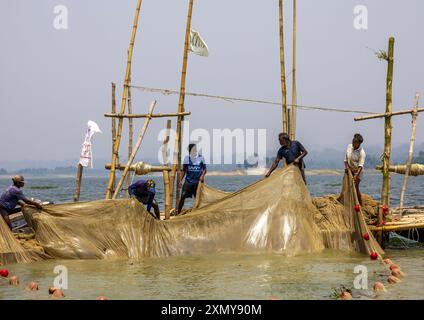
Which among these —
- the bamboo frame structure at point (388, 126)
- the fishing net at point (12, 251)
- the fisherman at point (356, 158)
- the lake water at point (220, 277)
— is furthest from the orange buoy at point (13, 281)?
the bamboo frame structure at point (388, 126)

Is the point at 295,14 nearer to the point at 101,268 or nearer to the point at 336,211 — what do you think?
the point at 336,211

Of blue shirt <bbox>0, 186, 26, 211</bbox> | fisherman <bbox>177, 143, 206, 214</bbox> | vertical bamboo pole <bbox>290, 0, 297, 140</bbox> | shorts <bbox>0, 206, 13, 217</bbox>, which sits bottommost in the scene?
shorts <bbox>0, 206, 13, 217</bbox>

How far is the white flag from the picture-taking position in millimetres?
14109

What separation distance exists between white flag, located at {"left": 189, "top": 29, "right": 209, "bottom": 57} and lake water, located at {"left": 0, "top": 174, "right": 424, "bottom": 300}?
4.60 metres

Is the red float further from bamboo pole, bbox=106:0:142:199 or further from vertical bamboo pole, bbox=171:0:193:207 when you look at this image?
vertical bamboo pole, bbox=171:0:193:207

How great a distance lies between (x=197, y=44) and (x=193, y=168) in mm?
2643

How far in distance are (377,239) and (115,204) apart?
506 centimetres

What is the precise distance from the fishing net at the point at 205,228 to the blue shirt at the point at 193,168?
147 centimetres

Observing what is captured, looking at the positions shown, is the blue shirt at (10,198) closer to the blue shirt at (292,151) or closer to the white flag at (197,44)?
the white flag at (197,44)

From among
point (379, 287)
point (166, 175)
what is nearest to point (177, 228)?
point (166, 175)

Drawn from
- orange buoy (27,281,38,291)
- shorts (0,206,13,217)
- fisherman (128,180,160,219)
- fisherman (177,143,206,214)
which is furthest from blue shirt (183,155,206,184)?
orange buoy (27,281,38,291)

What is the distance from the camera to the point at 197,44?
557 inches

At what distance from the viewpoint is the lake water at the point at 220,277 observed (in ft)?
29.2
